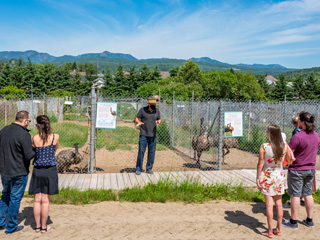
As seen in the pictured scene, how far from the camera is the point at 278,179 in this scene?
13.3ft

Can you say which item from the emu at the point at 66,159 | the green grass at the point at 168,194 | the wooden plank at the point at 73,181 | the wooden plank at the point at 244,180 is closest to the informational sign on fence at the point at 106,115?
the emu at the point at 66,159

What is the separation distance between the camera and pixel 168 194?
5812 millimetres

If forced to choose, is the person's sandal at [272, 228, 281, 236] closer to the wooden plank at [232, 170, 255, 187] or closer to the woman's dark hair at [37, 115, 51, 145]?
the wooden plank at [232, 170, 255, 187]

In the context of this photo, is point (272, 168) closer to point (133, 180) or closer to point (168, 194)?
point (168, 194)

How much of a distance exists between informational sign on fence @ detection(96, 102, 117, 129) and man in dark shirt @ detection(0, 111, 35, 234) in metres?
2.95

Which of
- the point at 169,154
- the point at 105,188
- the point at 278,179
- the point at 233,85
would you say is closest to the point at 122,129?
the point at 169,154

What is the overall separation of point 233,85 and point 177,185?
61945mm

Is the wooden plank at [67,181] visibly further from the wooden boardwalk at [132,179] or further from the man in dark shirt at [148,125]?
the man in dark shirt at [148,125]

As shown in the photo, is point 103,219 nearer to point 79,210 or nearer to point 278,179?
point 79,210

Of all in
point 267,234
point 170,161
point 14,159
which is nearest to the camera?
point 14,159

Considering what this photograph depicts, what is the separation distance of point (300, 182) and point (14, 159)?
4.23 m

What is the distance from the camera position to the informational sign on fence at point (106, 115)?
7039mm

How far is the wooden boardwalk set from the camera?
6277 millimetres

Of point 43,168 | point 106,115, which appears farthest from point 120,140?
point 43,168
